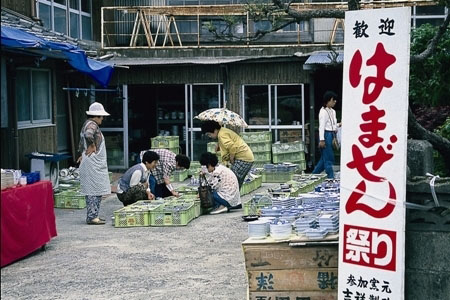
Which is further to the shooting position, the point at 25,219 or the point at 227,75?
the point at 227,75

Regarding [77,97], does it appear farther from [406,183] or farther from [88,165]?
[406,183]

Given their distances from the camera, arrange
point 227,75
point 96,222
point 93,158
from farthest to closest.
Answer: point 227,75, point 96,222, point 93,158

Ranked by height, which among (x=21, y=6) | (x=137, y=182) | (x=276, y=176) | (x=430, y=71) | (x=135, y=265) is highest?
(x=21, y=6)

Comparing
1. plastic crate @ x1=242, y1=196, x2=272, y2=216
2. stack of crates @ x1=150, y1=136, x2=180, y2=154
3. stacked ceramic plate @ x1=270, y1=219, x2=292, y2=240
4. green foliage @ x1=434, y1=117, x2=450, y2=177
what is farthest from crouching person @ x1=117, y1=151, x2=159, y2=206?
stack of crates @ x1=150, y1=136, x2=180, y2=154

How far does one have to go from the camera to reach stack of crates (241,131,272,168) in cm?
1939

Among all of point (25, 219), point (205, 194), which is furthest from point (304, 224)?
point (205, 194)

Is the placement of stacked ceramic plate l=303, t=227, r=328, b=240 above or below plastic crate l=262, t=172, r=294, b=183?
above

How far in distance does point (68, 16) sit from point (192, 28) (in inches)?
163

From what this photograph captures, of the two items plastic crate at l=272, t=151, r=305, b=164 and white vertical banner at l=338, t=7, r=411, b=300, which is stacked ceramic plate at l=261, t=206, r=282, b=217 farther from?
plastic crate at l=272, t=151, r=305, b=164

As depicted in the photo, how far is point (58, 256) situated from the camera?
9.79 metres

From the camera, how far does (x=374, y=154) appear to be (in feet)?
18.5

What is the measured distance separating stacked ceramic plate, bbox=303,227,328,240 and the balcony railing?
13.3 meters

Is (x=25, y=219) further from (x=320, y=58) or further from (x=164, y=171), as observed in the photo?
(x=320, y=58)

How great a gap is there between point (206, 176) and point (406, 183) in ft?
24.3
